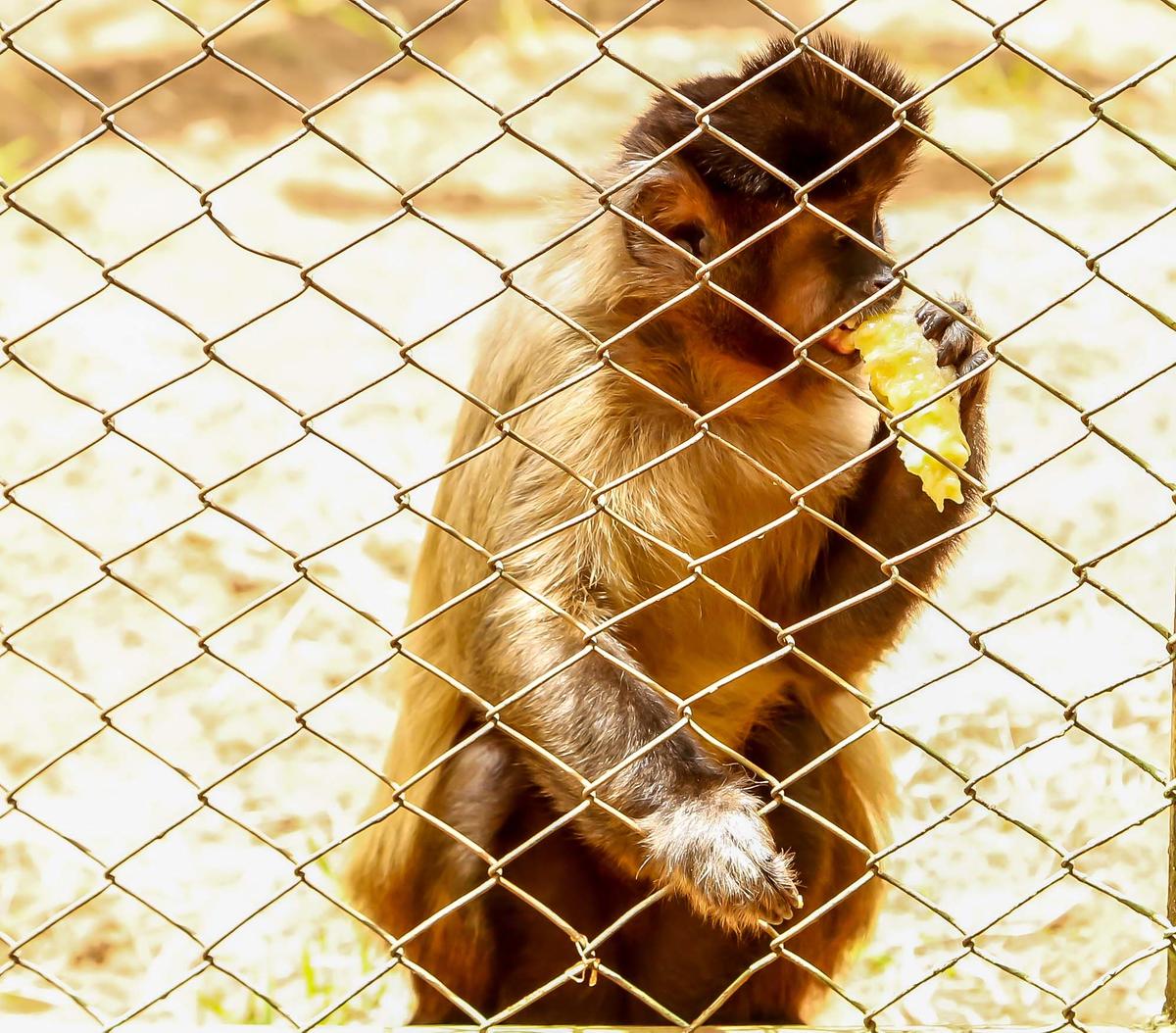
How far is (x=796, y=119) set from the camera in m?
3.33

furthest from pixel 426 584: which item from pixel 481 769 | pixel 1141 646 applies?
pixel 1141 646

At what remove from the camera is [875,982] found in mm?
4699

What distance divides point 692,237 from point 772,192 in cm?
27

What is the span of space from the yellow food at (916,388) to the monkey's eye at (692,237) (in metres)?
0.48

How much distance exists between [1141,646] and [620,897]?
2.32 meters

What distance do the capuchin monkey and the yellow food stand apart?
0.05 meters

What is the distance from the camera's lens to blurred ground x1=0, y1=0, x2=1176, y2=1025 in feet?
14.8

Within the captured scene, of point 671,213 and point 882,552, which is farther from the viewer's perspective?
point 882,552

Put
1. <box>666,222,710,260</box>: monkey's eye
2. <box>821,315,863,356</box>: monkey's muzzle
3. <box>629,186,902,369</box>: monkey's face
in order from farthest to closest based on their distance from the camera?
1. <box>666,222,710,260</box>: monkey's eye
2. <box>629,186,902,369</box>: monkey's face
3. <box>821,315,863,356</box>: monkey's muzzle

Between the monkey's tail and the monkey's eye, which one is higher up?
the monkey's eye

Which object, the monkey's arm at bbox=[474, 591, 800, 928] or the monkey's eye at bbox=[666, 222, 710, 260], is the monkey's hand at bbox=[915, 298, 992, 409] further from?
the monkey's arm at bbox=[474, 591, 800, 928]

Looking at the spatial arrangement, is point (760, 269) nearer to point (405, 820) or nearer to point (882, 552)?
point (882, 552)

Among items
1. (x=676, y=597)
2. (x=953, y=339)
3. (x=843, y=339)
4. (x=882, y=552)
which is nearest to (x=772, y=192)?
(x=843, y=339)

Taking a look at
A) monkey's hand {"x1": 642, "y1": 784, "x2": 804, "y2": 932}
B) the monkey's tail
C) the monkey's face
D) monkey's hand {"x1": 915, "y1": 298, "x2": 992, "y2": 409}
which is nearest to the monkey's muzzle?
the monkey's face
